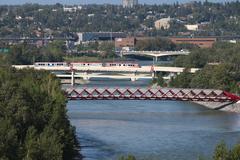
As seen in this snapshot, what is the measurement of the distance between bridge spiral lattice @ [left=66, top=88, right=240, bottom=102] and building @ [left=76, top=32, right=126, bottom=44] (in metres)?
63.5

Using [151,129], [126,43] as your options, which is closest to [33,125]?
[151,129]

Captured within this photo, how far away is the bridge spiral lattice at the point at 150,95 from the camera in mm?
37375

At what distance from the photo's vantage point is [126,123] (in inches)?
1280

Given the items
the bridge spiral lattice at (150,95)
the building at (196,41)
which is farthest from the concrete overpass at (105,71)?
the building at (196,41)

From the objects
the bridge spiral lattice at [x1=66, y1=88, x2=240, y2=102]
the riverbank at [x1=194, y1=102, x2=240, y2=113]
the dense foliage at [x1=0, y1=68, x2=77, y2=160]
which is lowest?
the riverbank at [x1=194, y1=102, x2=240, y2=113]

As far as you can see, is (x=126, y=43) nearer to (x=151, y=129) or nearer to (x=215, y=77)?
(x=215, y=77)

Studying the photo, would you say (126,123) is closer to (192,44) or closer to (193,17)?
(192,44)

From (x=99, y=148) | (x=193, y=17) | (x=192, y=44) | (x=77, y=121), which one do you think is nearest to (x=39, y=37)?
(x=192, y=44)

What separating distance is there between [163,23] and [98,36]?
48.8 ft

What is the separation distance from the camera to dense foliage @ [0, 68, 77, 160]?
19984 millimetres

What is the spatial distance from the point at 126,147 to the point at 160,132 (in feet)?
11.2

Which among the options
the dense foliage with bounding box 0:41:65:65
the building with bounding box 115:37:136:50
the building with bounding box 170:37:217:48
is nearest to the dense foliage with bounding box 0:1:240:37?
the building with bounding box 170:37:217:48

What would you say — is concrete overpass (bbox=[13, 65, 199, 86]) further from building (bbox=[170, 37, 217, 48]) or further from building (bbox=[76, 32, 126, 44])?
building (bbox=[76, 32, 126, 44])

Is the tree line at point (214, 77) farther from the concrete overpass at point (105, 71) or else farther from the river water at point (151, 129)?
the river water at point (151, 129)
